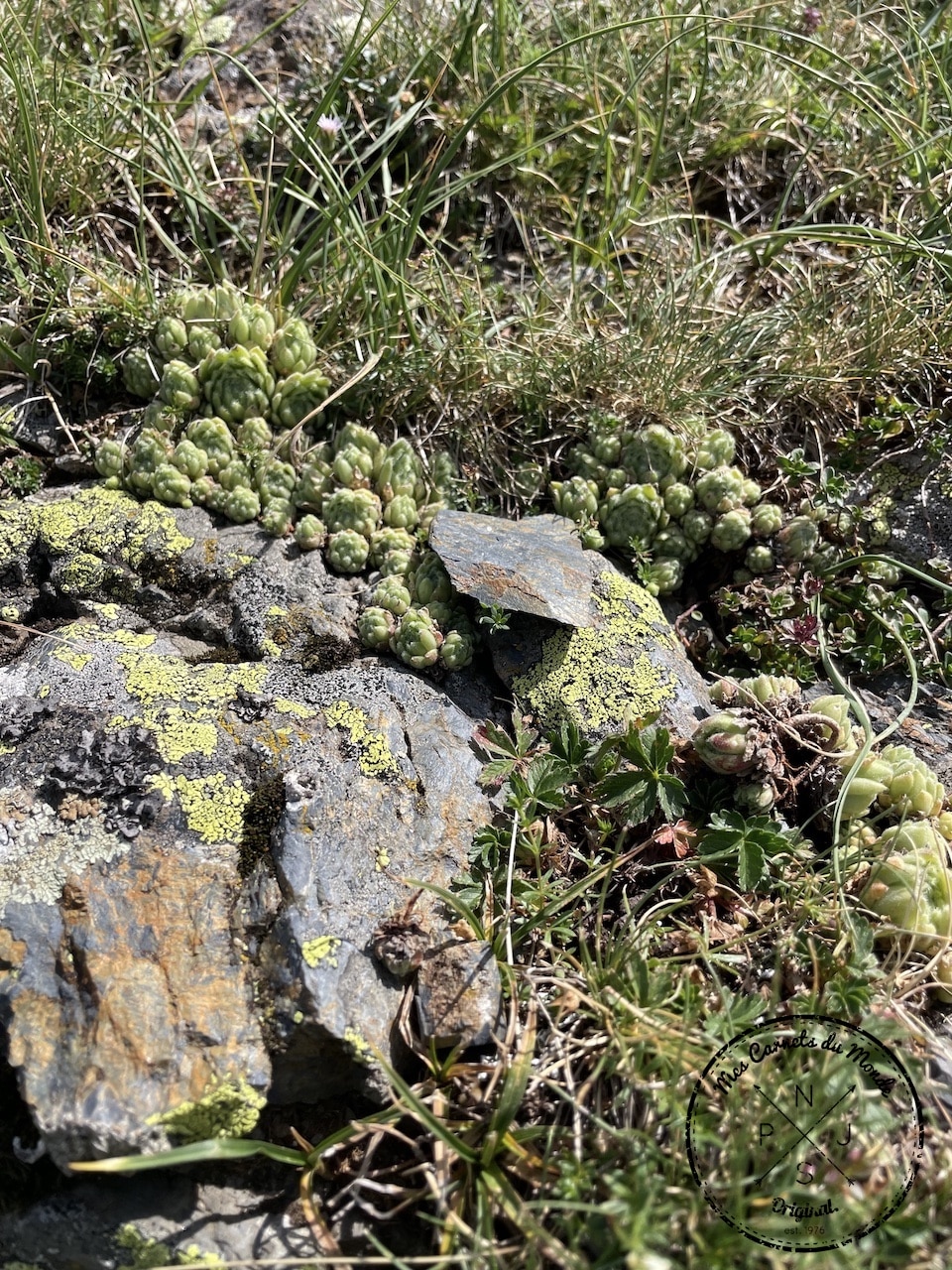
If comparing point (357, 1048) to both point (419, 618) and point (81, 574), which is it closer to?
point (419, 618)

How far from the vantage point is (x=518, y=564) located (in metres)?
3.02

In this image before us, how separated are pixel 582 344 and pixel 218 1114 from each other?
9.06ft

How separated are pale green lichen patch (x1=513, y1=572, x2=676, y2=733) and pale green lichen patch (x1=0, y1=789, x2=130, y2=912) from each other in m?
1.27

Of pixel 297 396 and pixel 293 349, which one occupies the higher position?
pixel 293 349

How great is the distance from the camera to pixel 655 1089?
2010 mm

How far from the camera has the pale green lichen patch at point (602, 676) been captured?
2.86m

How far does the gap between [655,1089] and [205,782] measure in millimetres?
1355

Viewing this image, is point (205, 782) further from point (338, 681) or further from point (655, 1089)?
point (655, 1089)

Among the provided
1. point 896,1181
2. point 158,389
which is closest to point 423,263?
point 158,389

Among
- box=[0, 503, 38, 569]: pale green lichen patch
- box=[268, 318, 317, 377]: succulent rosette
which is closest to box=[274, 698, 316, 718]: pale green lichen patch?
box=[0, 503, 38, 569]: pale green lichen patch

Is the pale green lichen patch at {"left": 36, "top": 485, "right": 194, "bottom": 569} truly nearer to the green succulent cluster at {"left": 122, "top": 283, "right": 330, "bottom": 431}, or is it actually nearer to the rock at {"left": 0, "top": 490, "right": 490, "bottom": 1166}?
the rock at {"left": 0, "top": 490, "right": 490, "bottom": 1166}

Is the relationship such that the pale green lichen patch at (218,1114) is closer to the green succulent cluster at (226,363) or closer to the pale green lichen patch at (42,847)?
the pale green lichen patch at (42,847)

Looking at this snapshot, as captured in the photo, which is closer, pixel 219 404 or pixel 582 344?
pixel 219 404
